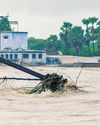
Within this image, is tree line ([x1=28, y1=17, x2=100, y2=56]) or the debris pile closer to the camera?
the debris pile

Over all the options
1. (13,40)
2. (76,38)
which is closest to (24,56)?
(13,40)

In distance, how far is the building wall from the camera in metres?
75.2

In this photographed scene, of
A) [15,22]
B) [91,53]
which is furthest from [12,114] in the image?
[91,53]

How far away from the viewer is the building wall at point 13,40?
7525 cm

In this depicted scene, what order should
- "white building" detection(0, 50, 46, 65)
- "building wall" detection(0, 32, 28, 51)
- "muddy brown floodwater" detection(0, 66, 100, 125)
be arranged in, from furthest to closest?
"building wall" detection(0, 32, 28, 51) < "white building" detection(0, 50, 46, 65) < "muddy brown floodwater" detection(0, 66, 100, 125)

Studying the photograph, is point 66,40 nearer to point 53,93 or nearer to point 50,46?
point 50,46

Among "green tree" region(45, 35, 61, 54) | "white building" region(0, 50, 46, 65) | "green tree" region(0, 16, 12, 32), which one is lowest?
"white building" region(0, 50, 46, 65)

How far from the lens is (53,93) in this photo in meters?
19.2

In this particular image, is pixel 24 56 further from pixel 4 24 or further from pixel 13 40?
pixel 4 24

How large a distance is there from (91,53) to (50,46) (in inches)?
347

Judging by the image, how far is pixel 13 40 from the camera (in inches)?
2980

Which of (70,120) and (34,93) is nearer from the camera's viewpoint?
(70,120)

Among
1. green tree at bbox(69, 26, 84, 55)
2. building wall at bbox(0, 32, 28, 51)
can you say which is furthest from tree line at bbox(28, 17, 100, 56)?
building wall at bbox(0, 32, 28, 51)

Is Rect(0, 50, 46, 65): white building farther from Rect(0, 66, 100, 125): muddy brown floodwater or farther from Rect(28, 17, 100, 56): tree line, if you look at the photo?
Rect(0, 66, 100, 125): muddy brown floodwater
